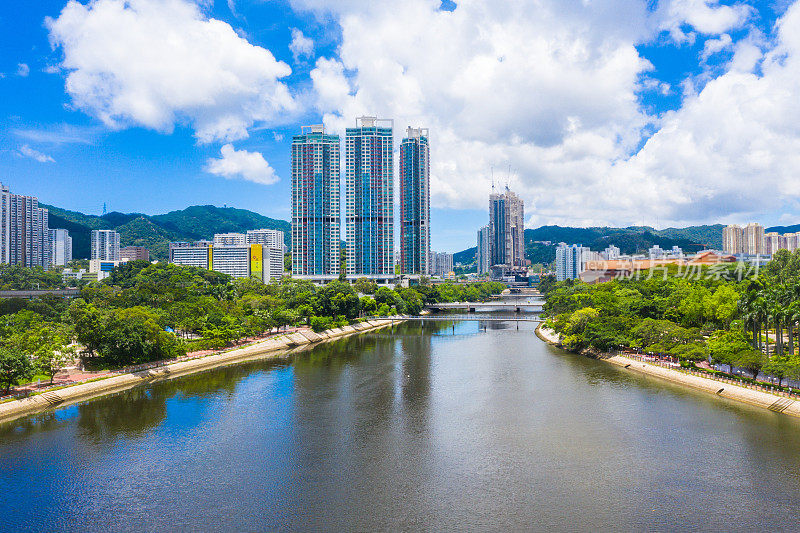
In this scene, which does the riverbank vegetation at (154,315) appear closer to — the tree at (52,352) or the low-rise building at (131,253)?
the tree at (52,352)

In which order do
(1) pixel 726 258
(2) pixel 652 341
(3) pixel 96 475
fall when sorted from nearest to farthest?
1. (3) pixel 96 475
2. (2) pixel 652 341
3. (1) pixel 726 258

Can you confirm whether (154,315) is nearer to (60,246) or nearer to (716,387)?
(716,387)

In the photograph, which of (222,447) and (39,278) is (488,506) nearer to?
(222,447)

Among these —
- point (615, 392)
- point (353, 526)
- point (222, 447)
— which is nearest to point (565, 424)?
point (615, 392)

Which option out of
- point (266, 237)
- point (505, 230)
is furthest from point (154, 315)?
point (505, 230)

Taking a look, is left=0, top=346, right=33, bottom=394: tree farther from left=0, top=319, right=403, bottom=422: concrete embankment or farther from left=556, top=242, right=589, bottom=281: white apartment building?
left=556, top=242, right=589, bottom=281: white apartment building

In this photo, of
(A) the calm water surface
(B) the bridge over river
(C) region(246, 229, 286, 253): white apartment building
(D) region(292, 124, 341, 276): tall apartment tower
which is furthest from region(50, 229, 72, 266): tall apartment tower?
(A) the calm water surface
